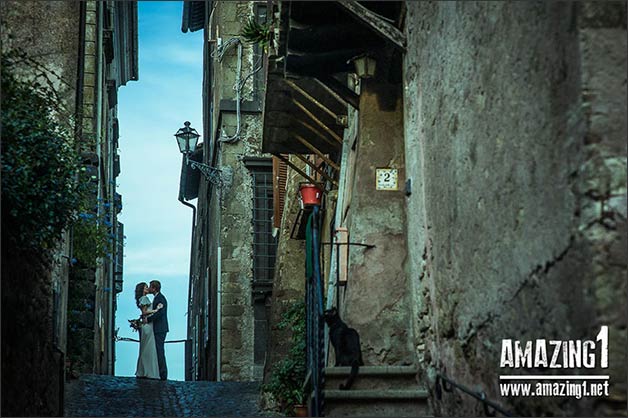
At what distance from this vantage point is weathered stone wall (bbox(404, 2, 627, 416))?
5.24m

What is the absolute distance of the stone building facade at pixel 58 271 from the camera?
9164mm

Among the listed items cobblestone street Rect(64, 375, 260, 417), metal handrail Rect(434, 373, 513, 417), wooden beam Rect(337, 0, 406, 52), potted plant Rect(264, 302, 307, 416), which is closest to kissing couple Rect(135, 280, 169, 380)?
cobblestone street Rect(64, 375, 260, 417)

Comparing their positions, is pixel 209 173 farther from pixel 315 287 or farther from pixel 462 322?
pixel 462 322

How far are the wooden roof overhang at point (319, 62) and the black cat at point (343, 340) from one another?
241cm

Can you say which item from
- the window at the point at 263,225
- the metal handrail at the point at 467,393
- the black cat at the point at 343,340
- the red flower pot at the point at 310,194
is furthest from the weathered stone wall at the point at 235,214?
the metal handrail at the point at 467,393

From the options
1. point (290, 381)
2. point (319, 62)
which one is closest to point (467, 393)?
point (319, 62)

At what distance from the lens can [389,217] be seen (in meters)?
10.7

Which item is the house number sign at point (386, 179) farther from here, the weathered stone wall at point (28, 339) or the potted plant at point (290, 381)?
the weathered stone wall at point (28, 339)

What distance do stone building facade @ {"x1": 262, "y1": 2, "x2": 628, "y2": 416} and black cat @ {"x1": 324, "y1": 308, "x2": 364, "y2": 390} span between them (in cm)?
38

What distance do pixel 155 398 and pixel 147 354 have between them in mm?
2514

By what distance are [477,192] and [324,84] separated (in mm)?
4680

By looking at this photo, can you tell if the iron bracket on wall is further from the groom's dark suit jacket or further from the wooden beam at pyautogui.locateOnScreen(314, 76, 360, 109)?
the wooden beam at pyautogui.locateOnScreen(314, 76, 360, 109)

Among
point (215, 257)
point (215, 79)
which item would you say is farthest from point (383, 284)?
point (215, 79)

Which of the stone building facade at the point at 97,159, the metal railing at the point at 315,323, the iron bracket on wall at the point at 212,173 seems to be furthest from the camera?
the iron bracket on wall at the point at 212,173
